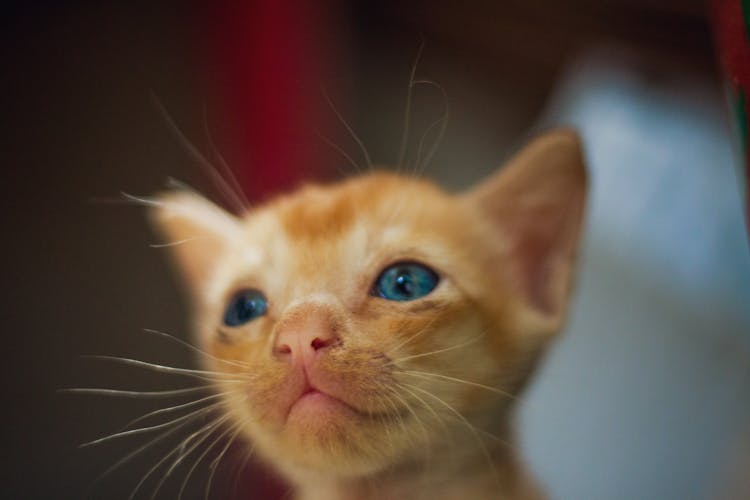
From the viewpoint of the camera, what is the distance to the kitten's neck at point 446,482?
0.45 meters

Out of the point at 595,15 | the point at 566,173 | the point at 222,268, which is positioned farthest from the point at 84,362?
the point at 595,15

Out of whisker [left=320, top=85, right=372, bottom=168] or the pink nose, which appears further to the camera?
whisker [left=320, top=85, right=372, bottom=168]

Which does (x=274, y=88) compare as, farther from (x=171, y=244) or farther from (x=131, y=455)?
(x=131, y=455)

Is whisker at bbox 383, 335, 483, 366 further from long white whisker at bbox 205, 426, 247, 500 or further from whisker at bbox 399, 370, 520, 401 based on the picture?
long white whisker at bbox 205, 426, 247, 500

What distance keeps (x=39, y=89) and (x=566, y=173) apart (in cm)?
40

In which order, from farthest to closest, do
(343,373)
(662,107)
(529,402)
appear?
(662,107), (529,402), (343,373)

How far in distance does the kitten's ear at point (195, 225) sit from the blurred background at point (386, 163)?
0.04 feet

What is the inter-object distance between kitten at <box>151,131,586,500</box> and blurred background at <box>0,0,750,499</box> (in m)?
0.03

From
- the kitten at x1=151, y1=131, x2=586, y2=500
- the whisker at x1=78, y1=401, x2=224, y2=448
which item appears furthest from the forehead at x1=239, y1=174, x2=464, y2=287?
the whisker at x1=78, y1=401, x2=224, y2=448

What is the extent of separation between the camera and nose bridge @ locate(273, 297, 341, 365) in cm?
40

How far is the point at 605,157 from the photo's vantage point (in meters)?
0.58

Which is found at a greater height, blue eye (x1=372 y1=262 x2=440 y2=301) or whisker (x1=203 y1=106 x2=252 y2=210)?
whisker (x1=203 y1=106 x2=252 y2=210)

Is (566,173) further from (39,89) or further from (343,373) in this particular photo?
(39,89)

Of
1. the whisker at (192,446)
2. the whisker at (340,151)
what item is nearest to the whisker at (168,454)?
Answer: the whisker at (192,446)
